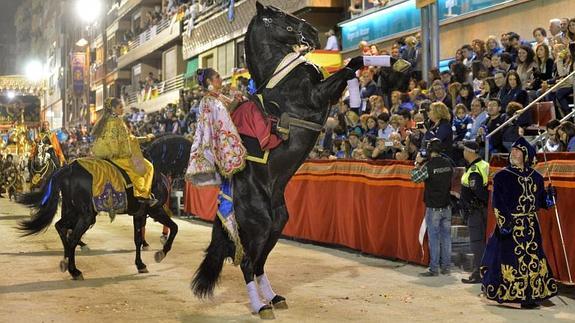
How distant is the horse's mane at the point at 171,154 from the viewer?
12.9 metres

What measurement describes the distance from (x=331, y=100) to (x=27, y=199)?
6.36 meters

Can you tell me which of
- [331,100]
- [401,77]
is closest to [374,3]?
[401,77]

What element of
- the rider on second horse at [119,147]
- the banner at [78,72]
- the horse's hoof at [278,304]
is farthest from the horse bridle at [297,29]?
the banner at [78,72]

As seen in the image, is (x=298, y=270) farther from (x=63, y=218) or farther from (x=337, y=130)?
(x=337, y=130)

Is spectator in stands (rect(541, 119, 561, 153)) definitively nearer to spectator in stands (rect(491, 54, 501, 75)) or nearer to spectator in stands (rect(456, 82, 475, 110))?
spectator in stands (rect(491, 54, 501, 75))

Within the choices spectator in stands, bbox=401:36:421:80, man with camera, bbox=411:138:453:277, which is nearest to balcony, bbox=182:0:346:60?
spectator in stands, bbox=401:36:421:80

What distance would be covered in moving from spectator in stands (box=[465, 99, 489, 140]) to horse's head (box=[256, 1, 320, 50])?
15.6 ft

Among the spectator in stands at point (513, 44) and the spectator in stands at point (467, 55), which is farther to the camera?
the spectator in stands at point (467, 55)

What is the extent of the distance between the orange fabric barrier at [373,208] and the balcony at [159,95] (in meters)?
27.7

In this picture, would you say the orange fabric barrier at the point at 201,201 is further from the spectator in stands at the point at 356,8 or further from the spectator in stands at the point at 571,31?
the spectator in stands at the point at 571,31

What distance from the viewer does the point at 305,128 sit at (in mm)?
8453

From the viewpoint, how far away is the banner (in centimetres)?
7719

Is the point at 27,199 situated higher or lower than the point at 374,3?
lower

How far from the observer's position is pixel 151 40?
51344 mm
